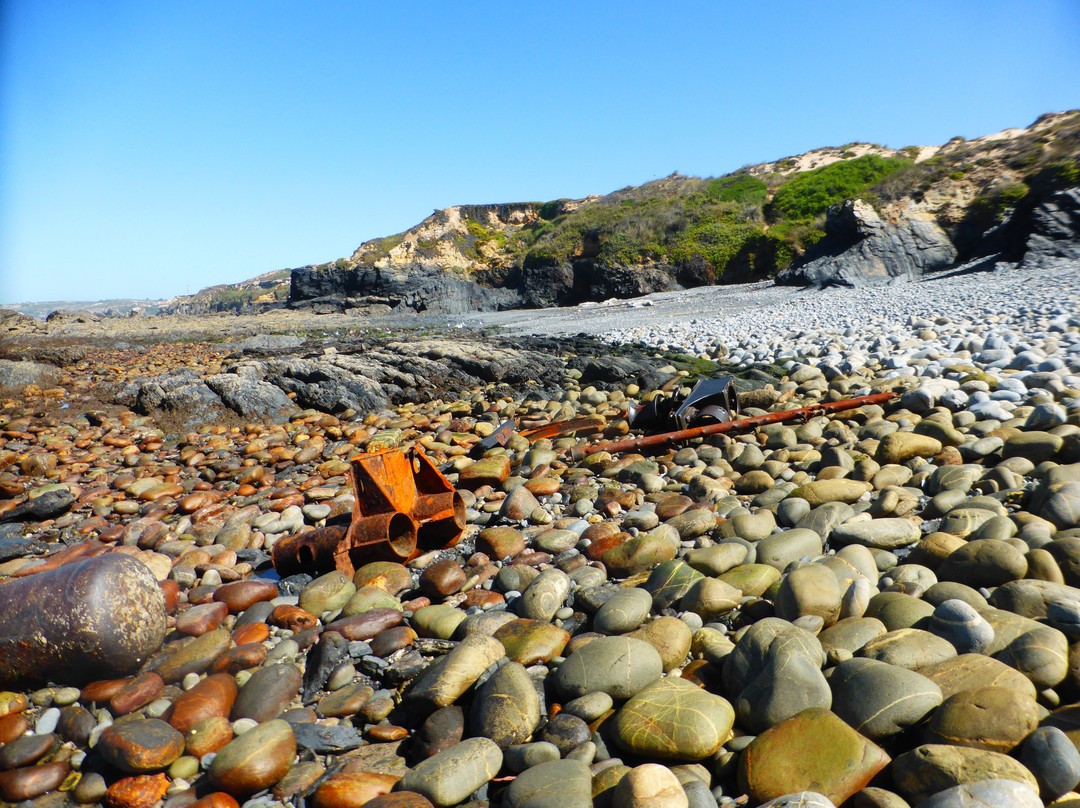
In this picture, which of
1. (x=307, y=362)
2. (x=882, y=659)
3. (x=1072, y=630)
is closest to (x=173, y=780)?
(x=882, y=659)

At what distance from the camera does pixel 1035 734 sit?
1429mm

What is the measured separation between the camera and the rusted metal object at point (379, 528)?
3.20 meters

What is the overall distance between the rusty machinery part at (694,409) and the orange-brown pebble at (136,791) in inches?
165

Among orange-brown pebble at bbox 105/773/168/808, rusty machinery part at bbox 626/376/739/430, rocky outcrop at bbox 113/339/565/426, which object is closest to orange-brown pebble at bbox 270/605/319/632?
orange-brown pebble at bbox 105/773/168/808

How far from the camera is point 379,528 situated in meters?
3.18

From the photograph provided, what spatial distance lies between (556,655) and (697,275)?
2778 centimetres

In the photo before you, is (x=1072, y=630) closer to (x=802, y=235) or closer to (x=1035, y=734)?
(x=1035, y=734)

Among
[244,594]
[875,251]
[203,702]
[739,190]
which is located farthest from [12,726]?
[739,190]

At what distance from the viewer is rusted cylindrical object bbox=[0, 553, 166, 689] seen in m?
2.30

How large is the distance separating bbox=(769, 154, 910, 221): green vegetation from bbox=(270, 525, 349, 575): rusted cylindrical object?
29437mm

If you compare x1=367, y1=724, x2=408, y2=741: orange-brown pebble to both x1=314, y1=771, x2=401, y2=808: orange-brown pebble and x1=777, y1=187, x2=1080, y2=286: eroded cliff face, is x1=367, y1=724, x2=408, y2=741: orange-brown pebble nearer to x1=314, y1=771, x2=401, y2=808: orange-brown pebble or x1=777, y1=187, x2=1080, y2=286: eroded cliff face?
x1=314, y1=771, x2=401, y2=808: orange-brown pebble

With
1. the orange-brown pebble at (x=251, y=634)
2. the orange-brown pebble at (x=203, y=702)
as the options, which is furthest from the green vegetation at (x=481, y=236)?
the orange-brown pebble at (x=203, y=702)

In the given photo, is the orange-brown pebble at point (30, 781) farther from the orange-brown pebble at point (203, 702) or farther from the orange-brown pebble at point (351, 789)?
the orange-brown pebble at point (351, 789)

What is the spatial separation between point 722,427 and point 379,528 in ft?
9.83
